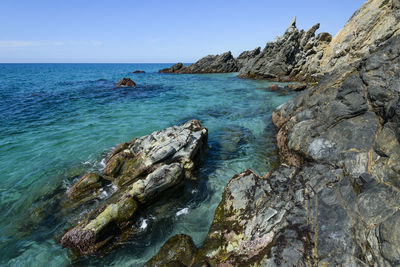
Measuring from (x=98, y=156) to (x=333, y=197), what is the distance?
1183 centimetres

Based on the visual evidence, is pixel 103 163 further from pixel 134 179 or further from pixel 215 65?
pixel 215 65

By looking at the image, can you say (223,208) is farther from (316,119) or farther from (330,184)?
(316,119)

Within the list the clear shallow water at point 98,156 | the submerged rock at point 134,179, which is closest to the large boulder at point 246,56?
the clear shallow water at point 98,156

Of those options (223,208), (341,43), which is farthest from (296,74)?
(223,208)

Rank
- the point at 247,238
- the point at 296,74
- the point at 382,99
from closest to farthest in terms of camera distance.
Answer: the point at 247,238 → the point at 382,99 → the point at 296,74

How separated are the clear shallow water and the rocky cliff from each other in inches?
69.2

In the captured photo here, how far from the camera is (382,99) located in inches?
327

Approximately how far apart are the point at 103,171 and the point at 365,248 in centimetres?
1025

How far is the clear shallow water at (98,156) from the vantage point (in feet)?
22.9

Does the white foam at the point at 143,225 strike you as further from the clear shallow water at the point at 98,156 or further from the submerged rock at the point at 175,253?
the submerged rock at the point at 175,253

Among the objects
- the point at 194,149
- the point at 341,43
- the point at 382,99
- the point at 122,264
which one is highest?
the point at 341,43

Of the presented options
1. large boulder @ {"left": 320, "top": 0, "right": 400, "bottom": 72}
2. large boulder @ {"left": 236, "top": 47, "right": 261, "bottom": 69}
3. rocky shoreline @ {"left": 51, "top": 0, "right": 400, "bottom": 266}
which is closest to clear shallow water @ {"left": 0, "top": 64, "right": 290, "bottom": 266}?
rocky shoreline @ {"left": 51, "top": 0, "right": 400, "bottom": 266}

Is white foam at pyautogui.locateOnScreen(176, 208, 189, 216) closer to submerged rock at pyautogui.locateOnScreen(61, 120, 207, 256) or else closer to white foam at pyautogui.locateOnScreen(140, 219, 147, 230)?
submerged rock at pyautogui.locateOnScreen(61, 120, 207, 256)

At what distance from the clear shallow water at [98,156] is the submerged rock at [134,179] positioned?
504mm
